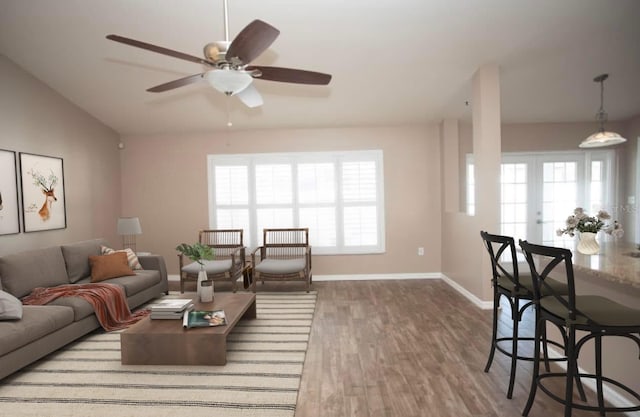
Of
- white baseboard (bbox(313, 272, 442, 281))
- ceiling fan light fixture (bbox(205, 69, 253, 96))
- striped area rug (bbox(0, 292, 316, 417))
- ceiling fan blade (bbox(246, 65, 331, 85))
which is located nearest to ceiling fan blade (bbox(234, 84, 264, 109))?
ceiling fan blade (bbox(246, 65, 331, 85))

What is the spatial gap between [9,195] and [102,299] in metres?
1.62

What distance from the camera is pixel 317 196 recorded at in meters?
5.57

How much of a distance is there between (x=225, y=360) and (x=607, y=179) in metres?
6.25

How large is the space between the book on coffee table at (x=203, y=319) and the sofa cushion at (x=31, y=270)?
1721 mm

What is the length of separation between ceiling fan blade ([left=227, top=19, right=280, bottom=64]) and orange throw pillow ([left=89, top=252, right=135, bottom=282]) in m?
3.16

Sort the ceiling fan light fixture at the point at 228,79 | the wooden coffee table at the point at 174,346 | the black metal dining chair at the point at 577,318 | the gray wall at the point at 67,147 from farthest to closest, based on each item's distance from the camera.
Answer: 1. the gray wall at the point at 67,147
2. the wooden coffee table at the point at 174,346
3. the ceiling fan light fixture at the point at 228,79
4. the black metal dining chair at the point at 577,318

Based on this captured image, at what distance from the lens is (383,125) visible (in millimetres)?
5484

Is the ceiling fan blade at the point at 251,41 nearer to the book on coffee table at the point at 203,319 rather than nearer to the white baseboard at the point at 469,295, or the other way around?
the book on coffee table at the point at 203,319

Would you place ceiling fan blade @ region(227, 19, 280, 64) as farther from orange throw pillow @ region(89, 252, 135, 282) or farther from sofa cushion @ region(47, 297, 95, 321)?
orange throw pillow @ region(89, 252, 135, 282)

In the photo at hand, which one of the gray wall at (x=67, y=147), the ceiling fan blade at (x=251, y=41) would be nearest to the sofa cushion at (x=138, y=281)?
the gray wall at (x=67, y=147)

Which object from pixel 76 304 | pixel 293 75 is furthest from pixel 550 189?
pixel 76 304

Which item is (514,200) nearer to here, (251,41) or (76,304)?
(251,41)

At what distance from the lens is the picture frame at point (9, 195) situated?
3.70 meters

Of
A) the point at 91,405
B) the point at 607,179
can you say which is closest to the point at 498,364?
the point at 91,405
